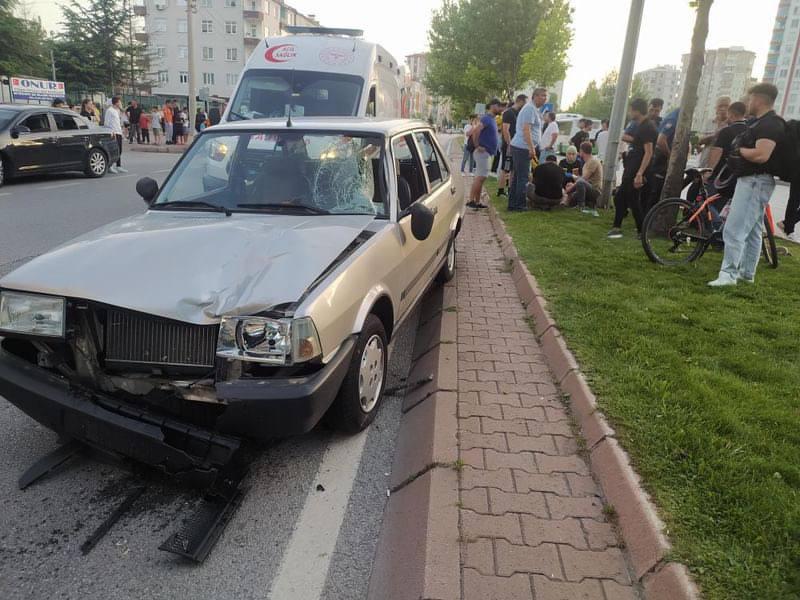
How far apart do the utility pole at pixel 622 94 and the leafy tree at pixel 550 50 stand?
57.7 ft

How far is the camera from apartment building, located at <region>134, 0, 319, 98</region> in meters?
67.9

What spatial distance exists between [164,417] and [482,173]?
9.08 m

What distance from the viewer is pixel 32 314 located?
8.76 feet

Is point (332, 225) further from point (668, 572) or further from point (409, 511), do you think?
point (668, 572)

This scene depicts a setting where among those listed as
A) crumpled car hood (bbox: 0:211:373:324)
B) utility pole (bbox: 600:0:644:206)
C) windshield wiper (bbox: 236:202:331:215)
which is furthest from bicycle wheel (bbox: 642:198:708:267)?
crumpled car hood (bbox: 0:211:373:324)

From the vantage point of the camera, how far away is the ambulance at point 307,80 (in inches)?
390

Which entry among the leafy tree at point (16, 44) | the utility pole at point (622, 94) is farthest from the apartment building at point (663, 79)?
the utility pole at point (622, 94)

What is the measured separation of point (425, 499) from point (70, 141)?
44.5 feet

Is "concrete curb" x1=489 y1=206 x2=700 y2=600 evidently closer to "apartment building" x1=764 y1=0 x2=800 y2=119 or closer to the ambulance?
the ambulance

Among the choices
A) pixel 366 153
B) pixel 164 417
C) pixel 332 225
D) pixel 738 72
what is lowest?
pixel 164 417

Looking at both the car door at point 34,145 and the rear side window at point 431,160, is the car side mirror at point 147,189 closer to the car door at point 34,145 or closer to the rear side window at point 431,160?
the rear side window at point 431,160

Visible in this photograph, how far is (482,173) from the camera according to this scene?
35.6 feet

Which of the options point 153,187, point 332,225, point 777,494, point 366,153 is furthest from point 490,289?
point 777,494

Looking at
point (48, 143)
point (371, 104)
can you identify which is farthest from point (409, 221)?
point (48, 143)
